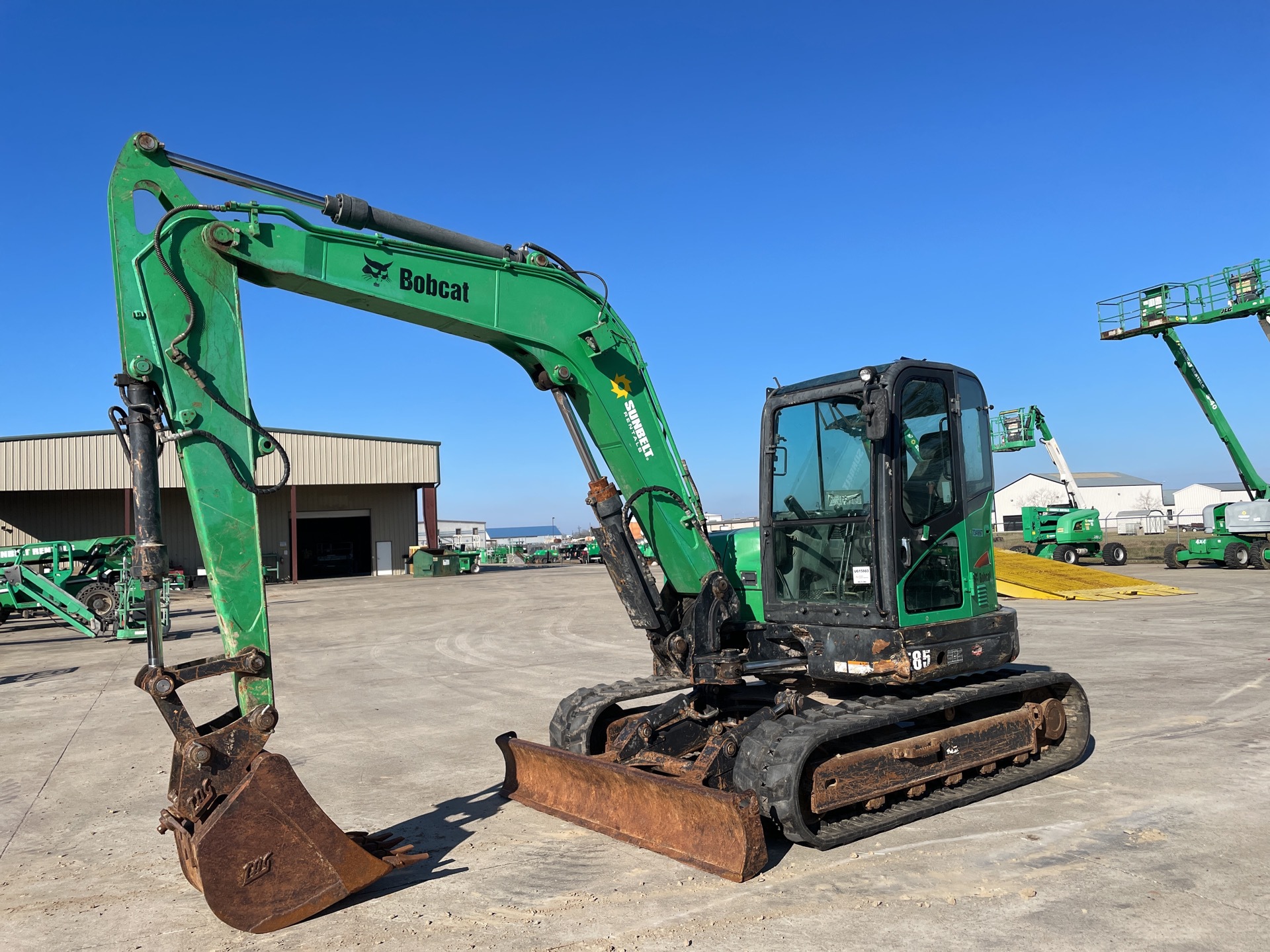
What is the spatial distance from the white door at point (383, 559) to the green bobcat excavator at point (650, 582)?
1593 inches

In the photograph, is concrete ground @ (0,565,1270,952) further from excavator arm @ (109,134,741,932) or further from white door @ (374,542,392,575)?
white door @ (374,542,392,575)

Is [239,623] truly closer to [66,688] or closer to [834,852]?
[834,852]

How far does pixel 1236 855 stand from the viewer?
5.27 metres

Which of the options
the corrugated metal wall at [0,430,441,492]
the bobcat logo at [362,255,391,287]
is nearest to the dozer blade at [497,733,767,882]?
the bobcat logo at [362,255,391,287]

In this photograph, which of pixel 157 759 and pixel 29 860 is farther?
pixel 157 759

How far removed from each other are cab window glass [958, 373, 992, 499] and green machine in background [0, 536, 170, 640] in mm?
17903

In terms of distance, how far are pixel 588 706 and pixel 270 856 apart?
2.86 m

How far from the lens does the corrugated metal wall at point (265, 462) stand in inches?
1444

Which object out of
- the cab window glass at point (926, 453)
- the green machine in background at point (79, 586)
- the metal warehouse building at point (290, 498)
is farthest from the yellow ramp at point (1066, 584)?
the metal warehouse building at point (290, 498)

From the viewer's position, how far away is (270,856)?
461cm

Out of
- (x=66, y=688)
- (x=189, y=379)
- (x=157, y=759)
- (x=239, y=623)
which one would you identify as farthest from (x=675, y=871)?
(x=66, y=688)

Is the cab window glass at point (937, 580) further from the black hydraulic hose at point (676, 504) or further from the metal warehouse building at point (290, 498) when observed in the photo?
the metal warehouse building at point (290, 498)

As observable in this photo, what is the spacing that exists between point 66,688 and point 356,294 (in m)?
10.8

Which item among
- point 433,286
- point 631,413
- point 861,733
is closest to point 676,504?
point 631,413
